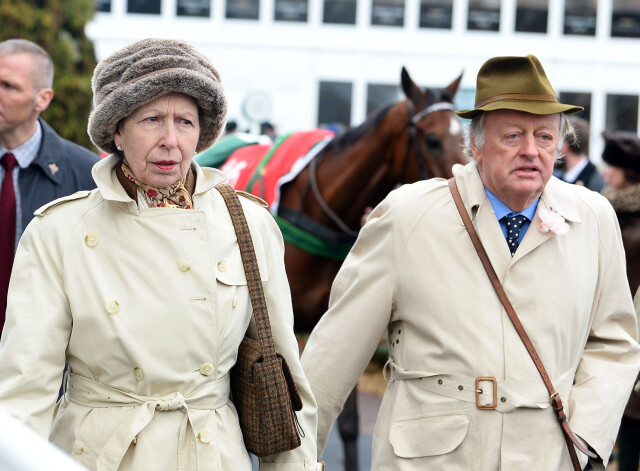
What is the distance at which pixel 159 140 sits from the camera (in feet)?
8.71

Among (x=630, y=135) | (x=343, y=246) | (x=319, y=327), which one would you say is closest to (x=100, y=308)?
(x=319, y=327)

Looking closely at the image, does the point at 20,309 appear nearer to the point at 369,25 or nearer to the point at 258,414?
the point at 258,414

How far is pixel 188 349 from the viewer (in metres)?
2.61

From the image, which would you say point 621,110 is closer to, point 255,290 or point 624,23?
point 624,23

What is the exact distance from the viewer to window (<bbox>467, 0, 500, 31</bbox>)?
2581 cm

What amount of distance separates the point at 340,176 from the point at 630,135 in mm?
1846

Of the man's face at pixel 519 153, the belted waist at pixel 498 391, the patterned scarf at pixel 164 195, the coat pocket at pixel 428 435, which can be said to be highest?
the man's face at pixel 519 153

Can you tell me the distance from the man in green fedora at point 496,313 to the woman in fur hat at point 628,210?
2489 mm

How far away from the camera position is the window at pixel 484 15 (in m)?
25.8

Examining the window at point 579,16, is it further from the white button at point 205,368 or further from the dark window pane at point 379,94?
the white button at point 205,368

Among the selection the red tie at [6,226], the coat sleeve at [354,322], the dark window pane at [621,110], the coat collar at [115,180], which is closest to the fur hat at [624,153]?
the coat sleeve at [354,322]

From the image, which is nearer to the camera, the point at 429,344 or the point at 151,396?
the point at 151,396

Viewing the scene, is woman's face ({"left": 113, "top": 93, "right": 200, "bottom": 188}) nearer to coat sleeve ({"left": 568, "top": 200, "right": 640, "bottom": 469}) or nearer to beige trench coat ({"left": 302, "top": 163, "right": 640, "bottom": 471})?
beige trench coat ({"left": 302, "top": 163, "right": 640, "bottom": 471})

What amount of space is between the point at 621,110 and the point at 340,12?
25.7ft
